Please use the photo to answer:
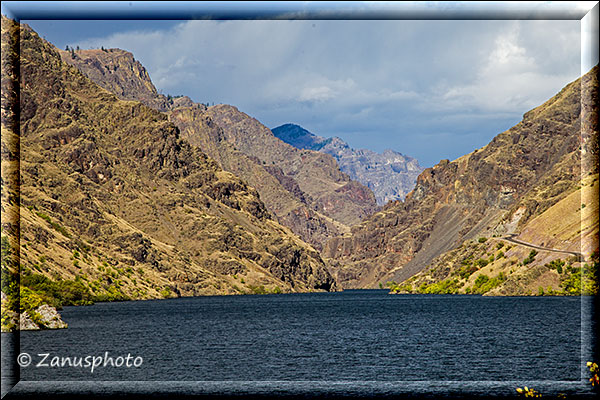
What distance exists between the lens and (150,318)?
146 meters

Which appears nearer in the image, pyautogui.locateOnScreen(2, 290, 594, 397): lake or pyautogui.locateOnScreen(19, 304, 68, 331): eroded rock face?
pyautogui.locateOnScreen(2, 290, 594, 397): lake

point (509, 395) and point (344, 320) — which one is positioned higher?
point (509, 395)

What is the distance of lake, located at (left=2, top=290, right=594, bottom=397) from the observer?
50031 millimetres

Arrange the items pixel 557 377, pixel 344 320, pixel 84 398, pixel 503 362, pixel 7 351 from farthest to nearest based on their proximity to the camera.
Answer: pixel 344 320
pixel 503 362
pixel 557 377
pixel 7 351
pixel 84 398

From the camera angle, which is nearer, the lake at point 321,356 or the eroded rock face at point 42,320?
the lake at point 321,356

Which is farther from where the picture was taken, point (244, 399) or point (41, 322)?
point (41, 322)

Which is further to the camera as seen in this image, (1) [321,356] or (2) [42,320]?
(2) [42,320]

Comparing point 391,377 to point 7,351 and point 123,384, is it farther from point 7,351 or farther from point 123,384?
point 7,351

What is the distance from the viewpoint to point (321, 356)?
253 ft

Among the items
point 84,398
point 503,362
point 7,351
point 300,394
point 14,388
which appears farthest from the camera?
point 503,362

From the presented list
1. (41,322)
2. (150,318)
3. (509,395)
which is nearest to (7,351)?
(509,395)

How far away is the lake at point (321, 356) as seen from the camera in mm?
50031

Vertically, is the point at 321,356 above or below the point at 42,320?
Result: above

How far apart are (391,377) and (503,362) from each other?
14.3 metres
